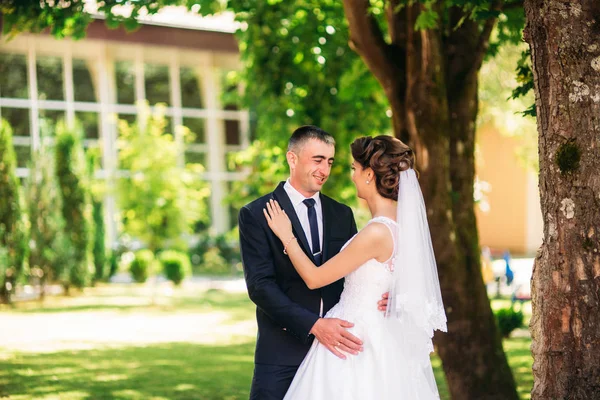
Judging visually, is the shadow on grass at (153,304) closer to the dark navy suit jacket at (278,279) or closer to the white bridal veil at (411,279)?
the dark navy suit jacket at (278,279)

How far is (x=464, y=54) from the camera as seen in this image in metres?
8.48

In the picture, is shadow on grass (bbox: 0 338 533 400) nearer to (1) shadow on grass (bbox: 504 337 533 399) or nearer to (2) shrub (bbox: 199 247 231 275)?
(1) shadow on grass (bbox: 504 337 533 399)

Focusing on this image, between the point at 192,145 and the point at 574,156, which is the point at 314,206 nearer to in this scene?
the point at 574,156

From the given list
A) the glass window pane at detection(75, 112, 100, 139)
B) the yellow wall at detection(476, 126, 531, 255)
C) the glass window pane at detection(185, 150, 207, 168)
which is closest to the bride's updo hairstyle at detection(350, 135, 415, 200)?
the glass window pane at detection(75, 112, 100, 139)

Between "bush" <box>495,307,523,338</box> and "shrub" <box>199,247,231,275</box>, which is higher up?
"shrub" <box>199,247,231,275</box>

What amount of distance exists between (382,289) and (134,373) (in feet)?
23.6

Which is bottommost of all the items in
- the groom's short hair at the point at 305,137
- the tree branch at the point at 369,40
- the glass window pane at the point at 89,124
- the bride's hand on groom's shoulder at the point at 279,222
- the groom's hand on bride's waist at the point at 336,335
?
the groom's hand on bride's waist at the point at 336,335

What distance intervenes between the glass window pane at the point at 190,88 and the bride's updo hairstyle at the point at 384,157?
3113 centimetres

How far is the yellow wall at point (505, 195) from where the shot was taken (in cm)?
4312

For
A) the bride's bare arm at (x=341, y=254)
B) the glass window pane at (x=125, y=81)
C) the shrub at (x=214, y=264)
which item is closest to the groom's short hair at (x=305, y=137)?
the bride's bare arm at (x=341, y=254)

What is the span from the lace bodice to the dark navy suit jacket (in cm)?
20

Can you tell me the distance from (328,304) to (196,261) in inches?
1130

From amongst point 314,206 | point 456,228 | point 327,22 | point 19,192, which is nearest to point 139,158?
point 19,192

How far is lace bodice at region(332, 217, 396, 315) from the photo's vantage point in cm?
452
